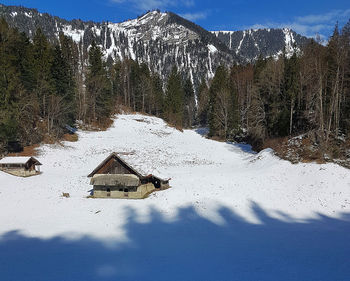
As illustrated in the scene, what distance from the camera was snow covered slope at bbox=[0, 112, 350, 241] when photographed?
69.2ft

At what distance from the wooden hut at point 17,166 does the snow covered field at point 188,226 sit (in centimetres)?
135

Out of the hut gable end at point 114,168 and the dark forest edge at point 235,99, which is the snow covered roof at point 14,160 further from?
the hut gable end at point 114,168

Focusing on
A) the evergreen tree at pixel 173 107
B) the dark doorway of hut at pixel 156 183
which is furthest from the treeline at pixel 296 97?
the dark doorway of hut at pixel 156 183

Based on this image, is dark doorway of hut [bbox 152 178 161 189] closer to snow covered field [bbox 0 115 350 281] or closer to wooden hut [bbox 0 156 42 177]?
snow covered field [bbox 0 115 350 281]

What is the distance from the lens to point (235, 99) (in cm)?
6569

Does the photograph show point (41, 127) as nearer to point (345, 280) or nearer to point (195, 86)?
point (345, 280)

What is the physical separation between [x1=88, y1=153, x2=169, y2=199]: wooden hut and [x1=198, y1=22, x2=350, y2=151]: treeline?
22748 mm

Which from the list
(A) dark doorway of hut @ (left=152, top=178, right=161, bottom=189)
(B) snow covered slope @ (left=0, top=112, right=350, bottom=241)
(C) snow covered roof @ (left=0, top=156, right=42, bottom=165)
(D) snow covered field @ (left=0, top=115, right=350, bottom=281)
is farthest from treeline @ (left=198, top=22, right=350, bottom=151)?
(C) snow covered roof @ (left=0, top=156, right=42, bottom=165)

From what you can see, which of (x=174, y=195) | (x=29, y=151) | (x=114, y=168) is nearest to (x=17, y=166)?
(x=29, y=151)

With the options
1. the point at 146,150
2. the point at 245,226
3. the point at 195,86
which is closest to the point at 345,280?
the point at 245,226

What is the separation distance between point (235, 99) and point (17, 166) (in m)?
51.6

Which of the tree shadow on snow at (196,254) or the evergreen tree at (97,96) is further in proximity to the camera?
the evergreen tree at (97,96)

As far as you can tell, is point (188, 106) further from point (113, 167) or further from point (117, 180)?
point (117, 180)

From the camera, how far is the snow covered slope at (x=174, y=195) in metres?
21.1
